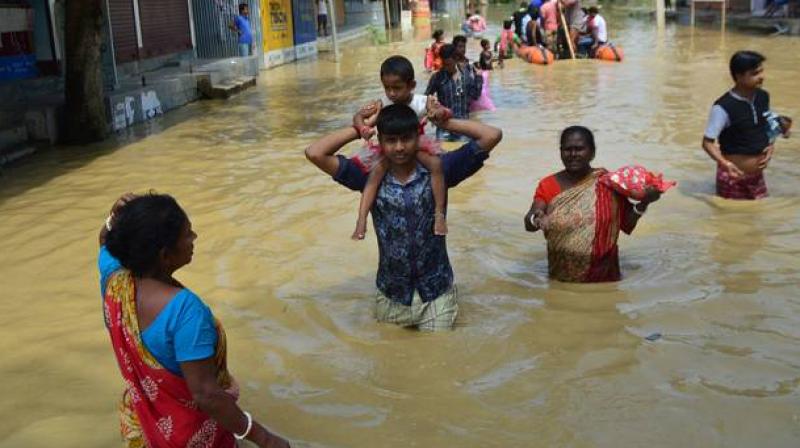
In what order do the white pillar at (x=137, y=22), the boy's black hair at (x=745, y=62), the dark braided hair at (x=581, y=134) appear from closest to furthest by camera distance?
the dark braided hair at (x=581, y=134) < the boy's black hair at (x=745, y=62) < the white pillar at (x=137, y=22)

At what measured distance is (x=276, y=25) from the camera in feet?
74.5

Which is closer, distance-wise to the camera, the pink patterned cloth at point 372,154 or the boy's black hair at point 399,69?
the boy's black hair at point 399,69

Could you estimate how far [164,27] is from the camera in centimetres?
Answer: 1848

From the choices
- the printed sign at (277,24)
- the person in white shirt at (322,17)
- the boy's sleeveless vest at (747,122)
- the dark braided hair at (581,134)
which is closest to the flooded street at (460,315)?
the boy's sleeveless vest at (747,122)

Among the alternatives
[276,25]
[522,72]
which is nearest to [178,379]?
[522,72]

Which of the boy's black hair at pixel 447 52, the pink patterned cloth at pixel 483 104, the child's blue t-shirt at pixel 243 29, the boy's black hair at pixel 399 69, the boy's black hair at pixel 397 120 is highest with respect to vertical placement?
the child's blue t-shirt at pixel 243 29

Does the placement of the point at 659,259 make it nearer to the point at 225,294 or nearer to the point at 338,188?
the point at 225,294

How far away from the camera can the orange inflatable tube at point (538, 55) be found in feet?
64.1

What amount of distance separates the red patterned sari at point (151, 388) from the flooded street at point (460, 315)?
96cm

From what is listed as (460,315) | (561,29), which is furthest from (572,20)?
(460,315)

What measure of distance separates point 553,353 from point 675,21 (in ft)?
102

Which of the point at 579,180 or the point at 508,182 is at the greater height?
the point at 579,180

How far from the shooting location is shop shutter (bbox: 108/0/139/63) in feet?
51.6

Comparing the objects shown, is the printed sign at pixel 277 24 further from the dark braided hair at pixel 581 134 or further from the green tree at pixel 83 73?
the dark braided hair at pixel 581 134
